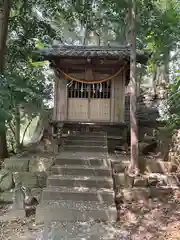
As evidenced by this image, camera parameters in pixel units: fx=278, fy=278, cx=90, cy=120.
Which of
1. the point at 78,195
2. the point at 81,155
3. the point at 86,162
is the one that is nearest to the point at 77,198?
the point at 78,195

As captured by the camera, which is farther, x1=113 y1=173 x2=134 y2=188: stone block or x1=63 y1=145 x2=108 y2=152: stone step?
x1=63 y1=145 x2=108 y2=152: stone step

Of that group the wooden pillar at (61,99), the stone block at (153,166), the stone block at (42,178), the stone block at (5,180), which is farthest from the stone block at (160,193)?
the wooden pillar at (61,99)

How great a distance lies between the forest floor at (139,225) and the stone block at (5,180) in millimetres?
1136

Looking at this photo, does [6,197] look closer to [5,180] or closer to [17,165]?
[5,180]

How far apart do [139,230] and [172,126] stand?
10.4ft

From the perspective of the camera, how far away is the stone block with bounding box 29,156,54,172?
7.13m

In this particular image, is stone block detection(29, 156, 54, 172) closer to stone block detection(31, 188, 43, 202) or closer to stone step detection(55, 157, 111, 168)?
stone step detection(55, 157, 111, 168)

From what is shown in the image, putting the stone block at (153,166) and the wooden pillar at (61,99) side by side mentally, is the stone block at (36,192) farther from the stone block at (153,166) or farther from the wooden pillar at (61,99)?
the wooden pillar at (61,99)

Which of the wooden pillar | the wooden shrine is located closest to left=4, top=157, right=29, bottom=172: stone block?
the wooden shrine

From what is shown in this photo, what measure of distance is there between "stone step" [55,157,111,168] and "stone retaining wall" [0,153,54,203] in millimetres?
331

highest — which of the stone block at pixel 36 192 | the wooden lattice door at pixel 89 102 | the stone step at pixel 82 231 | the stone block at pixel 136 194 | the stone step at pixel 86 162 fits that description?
the wooden lattice door at pixel 89 102

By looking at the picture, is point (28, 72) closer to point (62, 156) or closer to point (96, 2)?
point (96, 2)

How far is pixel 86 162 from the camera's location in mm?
6773

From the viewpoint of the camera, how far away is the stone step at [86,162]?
22.2ft
